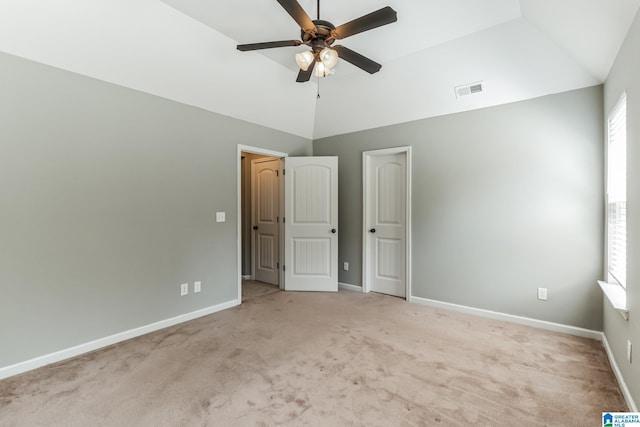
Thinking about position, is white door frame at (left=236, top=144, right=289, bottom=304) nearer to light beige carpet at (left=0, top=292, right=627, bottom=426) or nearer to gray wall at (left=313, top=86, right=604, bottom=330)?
light beige carpet at (left=0, top=292, right=627, bottom=426)

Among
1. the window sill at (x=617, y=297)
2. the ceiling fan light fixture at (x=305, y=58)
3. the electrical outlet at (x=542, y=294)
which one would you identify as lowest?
the electrical outlet at (x=542, y=294)

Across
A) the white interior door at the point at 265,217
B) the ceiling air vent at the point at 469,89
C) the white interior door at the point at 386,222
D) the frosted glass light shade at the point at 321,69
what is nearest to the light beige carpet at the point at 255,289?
the white interior door at the point at 265,217

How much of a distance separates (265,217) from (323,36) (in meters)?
3.21

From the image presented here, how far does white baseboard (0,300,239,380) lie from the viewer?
219cm

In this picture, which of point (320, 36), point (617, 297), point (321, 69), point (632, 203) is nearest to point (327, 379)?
point (617, 297)

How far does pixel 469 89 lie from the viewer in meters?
3.19

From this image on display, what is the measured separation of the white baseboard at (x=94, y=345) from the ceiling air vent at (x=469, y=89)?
374cm

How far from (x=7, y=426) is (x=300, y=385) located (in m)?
1.67

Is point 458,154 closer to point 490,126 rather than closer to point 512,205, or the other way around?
point 490,126

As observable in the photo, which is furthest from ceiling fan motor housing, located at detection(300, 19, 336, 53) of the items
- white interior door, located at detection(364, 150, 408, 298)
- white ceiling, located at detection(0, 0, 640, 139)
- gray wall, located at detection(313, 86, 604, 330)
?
white interior door, located at detection(364, 150, 408, 298)

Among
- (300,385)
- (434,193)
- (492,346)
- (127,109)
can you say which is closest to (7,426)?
(300,385)

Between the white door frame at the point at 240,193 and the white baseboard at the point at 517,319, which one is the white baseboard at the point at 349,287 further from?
the white door frame at the point at 240,193

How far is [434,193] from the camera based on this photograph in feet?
12.1

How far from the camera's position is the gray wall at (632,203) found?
1.68 metres
